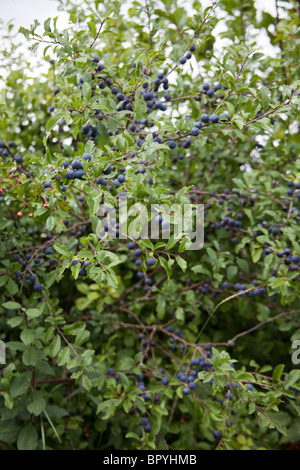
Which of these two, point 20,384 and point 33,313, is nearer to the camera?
point 33,313

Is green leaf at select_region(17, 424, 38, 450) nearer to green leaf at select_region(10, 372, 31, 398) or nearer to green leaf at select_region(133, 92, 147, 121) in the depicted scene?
green leaf at select_region(10, 372, 31, 398)

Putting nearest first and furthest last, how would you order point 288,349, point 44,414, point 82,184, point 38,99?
point 82,184
point 44,414
point 38,99
point 288,349

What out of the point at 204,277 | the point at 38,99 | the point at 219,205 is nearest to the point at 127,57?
the point at 38,99

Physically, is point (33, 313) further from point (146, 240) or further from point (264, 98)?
point (264, 98)

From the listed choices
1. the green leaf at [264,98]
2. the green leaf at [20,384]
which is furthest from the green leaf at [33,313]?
the green leaf at [264,98]

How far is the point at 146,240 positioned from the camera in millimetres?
1303

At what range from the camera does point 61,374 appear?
2105 mm

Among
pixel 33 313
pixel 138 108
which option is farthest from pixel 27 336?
pixel 138 108

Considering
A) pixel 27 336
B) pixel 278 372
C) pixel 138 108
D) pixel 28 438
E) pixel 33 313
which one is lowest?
pixel 28 438

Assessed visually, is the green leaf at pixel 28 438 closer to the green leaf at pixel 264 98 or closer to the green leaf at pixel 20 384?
the green leaf at pixel 20 384

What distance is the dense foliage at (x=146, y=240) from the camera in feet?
4.66
